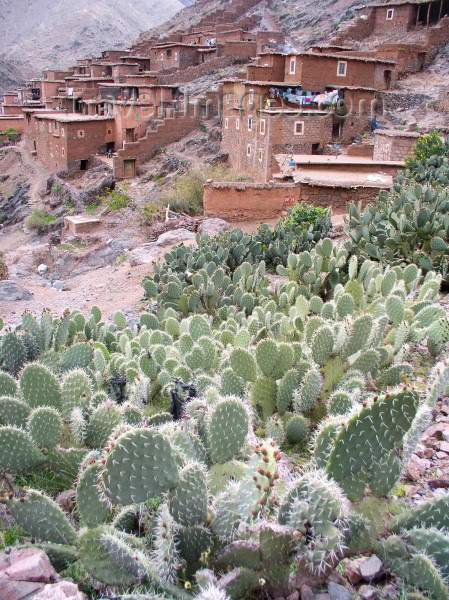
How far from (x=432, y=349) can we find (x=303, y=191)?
955 cm

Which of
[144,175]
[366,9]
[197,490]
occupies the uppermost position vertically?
[366,9]

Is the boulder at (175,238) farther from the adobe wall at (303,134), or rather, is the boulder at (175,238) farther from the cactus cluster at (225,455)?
the cactus cluster at (225,455)

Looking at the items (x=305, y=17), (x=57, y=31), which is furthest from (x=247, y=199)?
(x=57, y=31)

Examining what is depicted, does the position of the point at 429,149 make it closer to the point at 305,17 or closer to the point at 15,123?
the point at 15,123

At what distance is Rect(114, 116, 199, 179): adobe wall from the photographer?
25094 millimetres

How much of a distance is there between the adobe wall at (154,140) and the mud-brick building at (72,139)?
228cm

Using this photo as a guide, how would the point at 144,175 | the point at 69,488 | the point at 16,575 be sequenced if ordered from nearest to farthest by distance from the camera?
the point at 16,575
the point at 69,488
the point at 144,175

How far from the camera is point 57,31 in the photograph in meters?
71.9

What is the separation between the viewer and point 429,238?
685 centimetres

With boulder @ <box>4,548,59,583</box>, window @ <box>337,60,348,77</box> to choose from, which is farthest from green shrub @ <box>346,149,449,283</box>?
window @ <box>337,60,348,77</box>

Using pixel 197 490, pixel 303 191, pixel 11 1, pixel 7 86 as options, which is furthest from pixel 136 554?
pixel 11 1

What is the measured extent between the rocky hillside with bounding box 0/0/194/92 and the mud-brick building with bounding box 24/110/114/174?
27.1 m

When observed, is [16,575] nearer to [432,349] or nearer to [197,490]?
[197,490]

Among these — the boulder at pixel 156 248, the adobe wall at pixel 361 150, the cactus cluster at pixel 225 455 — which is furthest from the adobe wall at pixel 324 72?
the cactus cluster at pixel 225 455
